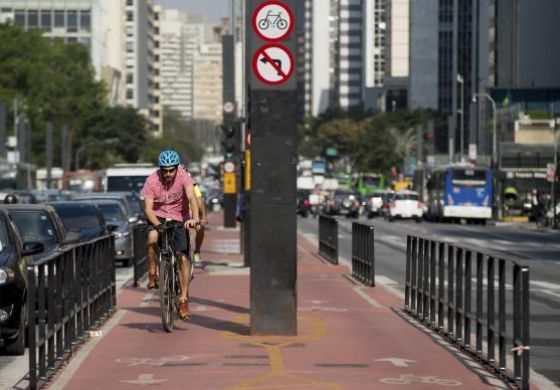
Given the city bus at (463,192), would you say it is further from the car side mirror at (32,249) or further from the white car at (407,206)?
the car side mirror at (32,249)

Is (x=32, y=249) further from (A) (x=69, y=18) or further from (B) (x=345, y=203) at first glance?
(A) (x=69, y=18)

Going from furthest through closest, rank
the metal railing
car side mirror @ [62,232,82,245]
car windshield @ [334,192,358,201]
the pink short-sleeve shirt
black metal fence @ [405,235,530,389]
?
car windshield @ [334,192,358,201], the metal railing, car side mirror @ [62,232,82,245], the pink short-sleeve shirt, black metal fence @ [405,235,530,389]

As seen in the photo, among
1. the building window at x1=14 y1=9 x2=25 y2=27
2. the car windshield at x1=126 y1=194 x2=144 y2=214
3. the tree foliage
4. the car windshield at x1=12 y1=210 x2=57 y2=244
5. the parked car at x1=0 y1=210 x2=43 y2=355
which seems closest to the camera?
the parked car at x1=0 y1=210 x2=43 y2=355

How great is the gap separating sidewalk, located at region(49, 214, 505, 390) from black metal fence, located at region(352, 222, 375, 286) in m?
4.74

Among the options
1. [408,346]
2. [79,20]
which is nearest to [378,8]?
[408,346]

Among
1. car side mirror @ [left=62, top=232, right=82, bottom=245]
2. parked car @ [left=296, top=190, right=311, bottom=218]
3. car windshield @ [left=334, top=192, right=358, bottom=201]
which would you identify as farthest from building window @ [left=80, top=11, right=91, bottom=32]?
car side mirror @ [left=62, top=232, right=82, bottom=245]

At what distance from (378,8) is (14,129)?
102849 millimetres

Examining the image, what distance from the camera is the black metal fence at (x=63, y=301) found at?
13.8m

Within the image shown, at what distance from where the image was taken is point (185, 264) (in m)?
18.9

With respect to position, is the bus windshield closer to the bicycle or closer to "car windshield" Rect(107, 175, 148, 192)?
"car windshield" Rect(107, 175, 148, 192)

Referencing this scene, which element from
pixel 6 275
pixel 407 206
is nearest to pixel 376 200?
pixel 6 275

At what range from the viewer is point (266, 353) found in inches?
646

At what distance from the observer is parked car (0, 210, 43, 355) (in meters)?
17.0

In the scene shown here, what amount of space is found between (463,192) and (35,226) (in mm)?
64387
